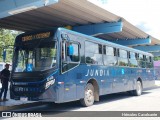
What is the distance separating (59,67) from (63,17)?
8.46 meters

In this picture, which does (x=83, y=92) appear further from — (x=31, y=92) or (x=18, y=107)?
(x=18, y=107)

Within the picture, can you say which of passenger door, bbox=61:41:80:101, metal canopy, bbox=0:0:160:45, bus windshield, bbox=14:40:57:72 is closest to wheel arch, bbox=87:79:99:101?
passenger door, bbox=61:41:80:101

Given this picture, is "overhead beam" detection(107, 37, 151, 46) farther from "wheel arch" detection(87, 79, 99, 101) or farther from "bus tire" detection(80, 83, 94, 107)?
"bus tire" detection(80, 83, 94, 107)

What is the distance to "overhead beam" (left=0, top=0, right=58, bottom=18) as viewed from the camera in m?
12.1

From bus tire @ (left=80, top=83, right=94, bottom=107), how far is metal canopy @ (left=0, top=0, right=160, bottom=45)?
16.7ft

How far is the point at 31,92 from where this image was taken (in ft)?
31.5

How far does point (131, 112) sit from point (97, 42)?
13.4 feet

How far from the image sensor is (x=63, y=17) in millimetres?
17391

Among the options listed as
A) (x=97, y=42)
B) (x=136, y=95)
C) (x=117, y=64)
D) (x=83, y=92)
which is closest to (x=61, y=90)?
(x=83, y=92)

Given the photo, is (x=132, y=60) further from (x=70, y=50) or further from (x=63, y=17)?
(x=70, y=50)

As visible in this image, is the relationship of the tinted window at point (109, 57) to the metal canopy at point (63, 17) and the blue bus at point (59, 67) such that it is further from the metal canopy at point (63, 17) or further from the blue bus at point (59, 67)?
the metal canopy at point (63, 17)

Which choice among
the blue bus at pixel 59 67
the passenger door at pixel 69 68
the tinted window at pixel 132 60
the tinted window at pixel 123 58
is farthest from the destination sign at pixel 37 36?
the tinted window at pixel 132 60

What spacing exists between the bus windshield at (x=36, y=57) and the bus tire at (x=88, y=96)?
248cm

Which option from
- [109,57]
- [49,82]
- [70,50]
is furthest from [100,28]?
[49,82]
